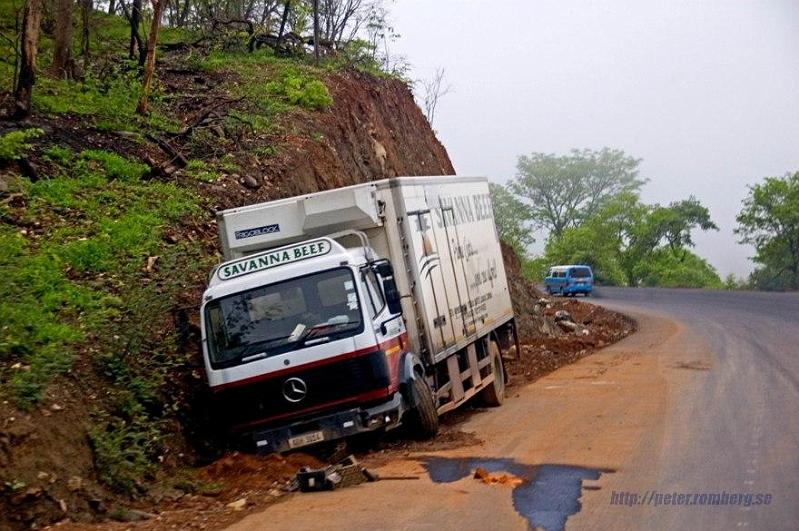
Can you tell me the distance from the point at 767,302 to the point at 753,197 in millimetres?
18868

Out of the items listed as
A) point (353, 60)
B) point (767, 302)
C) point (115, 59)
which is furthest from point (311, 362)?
point (767, 302)

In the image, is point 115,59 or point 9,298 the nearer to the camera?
point 9,298

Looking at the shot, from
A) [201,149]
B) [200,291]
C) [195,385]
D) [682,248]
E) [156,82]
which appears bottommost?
[682,248]

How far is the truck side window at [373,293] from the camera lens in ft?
36.2

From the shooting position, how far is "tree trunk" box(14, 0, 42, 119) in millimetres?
16891

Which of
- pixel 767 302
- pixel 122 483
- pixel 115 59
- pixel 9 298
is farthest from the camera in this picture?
pixel 767 302

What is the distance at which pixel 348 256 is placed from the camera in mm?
11117

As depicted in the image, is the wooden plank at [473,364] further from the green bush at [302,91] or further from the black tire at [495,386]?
the green bush at [302,91]

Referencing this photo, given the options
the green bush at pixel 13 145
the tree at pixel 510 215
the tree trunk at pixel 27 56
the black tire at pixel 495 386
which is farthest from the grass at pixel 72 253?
the tree at pixel 510 215

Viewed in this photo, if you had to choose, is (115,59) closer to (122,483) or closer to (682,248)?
(122,483)

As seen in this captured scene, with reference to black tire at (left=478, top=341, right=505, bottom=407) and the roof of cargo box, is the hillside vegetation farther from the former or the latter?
black tire at (left=478, top=341, right=505, bottom=407)

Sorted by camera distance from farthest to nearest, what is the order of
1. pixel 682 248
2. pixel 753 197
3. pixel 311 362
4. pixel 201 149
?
pixel 682 248 → pixel 753 197 → pixel 201 149 → pixel 311 362

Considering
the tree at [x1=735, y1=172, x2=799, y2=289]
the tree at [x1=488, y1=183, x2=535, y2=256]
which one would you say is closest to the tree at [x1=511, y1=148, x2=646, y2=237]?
the tree at [x1=488, y1=183, x2=535, y2=256]

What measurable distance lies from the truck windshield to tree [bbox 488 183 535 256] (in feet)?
220
